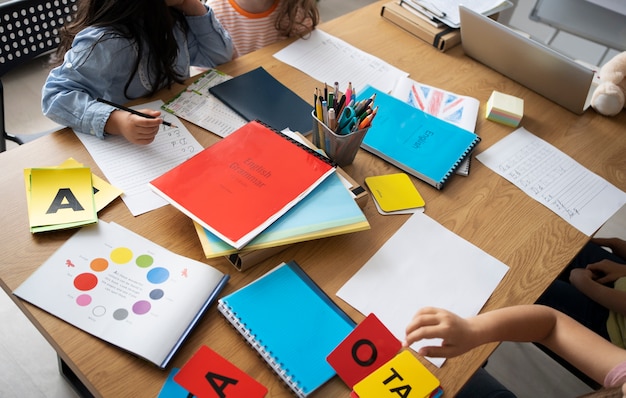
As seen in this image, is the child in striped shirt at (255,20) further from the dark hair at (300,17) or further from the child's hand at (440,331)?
the child's hand at (440,331)

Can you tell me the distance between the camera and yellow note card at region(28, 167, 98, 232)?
849mm

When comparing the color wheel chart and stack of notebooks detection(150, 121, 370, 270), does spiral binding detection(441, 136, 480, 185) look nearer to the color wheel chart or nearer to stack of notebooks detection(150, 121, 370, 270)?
stack of notebooks detection(150, 121, 370, 270)

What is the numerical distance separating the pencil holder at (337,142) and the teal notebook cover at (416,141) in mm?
89

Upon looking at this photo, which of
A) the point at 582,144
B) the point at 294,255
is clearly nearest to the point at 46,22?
the point at 294,255

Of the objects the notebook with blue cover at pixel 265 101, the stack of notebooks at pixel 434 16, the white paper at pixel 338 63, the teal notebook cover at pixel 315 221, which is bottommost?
the notebook with blue cover at pixel 265 101

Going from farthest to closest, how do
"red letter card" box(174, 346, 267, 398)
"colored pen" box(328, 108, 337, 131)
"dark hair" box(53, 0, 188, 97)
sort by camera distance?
"dark hair" box(53, 0, 188, 97) → "colored pen" box(328, 108, 337, 131) → "red letter card" box(174, 346, 267, 398)

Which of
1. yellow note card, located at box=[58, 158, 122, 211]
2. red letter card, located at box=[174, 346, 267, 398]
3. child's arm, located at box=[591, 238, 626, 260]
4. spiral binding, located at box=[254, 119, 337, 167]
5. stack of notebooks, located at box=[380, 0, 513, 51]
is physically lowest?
child's arm, located at box=[591, 238, 626, 260]

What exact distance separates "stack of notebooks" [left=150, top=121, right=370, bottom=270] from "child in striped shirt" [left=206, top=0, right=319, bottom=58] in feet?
1.94

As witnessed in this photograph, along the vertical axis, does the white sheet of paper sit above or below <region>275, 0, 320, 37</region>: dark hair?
below

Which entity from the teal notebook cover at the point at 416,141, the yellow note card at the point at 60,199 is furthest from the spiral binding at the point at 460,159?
the yellow note card at the point at 60,199

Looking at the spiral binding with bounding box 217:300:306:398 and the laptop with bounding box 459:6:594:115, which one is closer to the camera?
the spiral binding with bounding box 217:300:306:398

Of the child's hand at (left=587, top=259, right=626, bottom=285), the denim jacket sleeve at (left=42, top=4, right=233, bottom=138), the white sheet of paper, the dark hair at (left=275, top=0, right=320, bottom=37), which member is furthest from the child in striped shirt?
the child's hand at (left=587, top=259, right=626, bottom=285)

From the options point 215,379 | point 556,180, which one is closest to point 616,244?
point 556,180

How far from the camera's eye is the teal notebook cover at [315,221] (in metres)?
0.84
